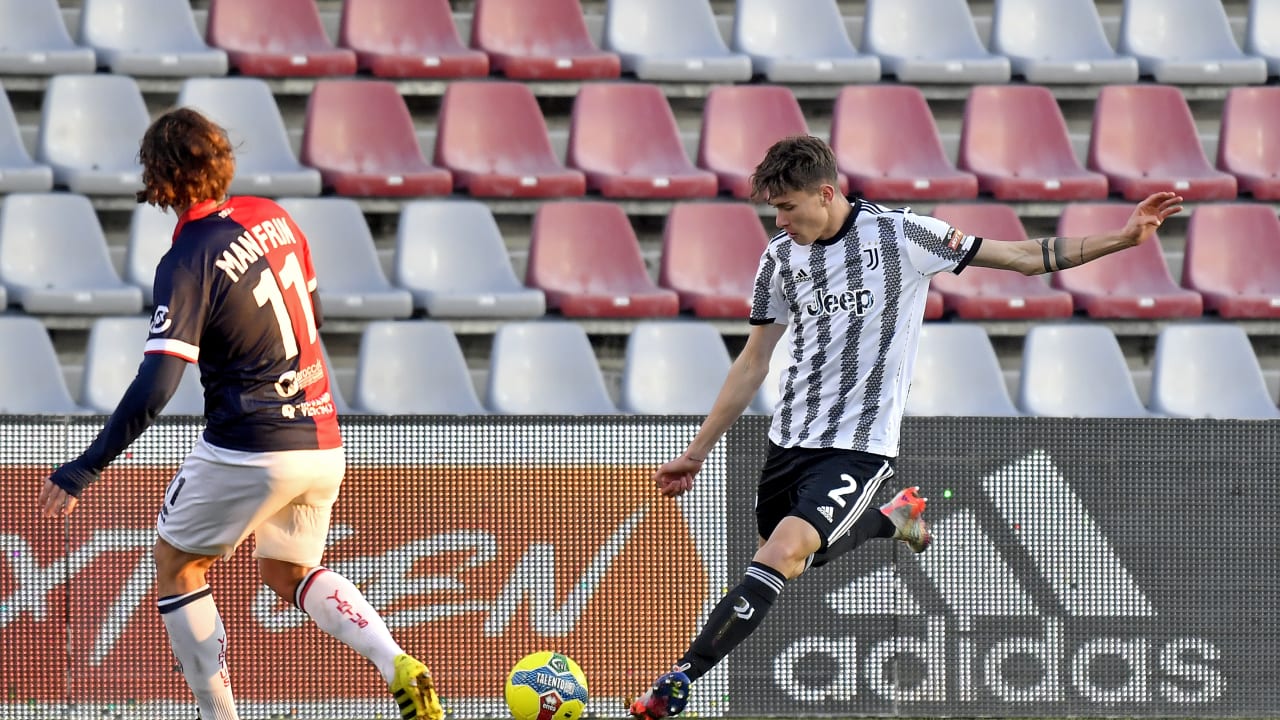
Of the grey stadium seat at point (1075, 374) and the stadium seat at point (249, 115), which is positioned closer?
the grey stadium seat at point (1075, 374)

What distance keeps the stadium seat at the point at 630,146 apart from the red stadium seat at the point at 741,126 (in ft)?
0.57

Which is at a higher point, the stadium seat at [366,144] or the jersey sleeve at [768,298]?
the stadium seat at [366,144]

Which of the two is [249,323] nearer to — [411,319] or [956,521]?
[956,521]

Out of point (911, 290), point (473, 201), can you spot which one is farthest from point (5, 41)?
point (911, 290)

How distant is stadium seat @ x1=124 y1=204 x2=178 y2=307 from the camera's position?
8.91m

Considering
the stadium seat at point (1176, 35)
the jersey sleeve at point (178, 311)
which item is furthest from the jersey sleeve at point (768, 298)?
the stadium seat at point (1176, 35)

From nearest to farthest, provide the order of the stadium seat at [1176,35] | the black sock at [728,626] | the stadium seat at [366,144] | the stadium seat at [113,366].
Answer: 1. the black sock at [728,626]
2. the stadium seat at [113,366]
3. the stadium seat at [366,144]
4. the stadium seat at [1176,35]

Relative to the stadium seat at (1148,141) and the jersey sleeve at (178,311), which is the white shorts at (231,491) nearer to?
the jersey sleeve at (178,311)

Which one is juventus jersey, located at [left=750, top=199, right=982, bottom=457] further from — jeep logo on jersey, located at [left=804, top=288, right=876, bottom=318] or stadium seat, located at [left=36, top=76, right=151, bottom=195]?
stadium seat, located at [left=36, top=76, right=151, bottom=195]

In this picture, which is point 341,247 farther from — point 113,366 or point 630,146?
point 630,146

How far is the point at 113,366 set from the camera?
8.31m

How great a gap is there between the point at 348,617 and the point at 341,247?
14.9 feet

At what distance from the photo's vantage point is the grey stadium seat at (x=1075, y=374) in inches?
349

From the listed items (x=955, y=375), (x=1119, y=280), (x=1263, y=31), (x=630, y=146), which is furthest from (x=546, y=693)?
(x=1263, y=31)
